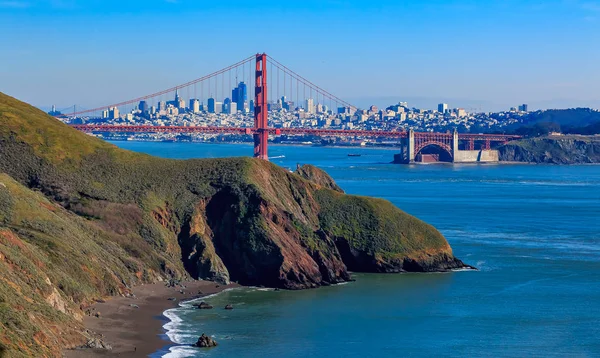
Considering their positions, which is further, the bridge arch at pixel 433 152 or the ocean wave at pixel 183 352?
the bridge arch at pixel 433 152

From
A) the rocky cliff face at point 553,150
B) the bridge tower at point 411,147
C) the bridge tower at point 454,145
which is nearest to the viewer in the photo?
the bridge tower at point 411,147

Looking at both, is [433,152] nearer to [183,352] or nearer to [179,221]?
[179,221]

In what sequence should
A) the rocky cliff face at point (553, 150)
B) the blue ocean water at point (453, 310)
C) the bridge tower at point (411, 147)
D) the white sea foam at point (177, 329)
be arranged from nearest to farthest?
the white sea foam at point (177, 329) < the blue ocean water at point (453, 310) < the bridge tower at point (411, 147) < the rocky cliff face at point (553, 150)

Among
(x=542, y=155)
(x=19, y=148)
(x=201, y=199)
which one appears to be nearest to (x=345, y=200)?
(x=201, y=199)

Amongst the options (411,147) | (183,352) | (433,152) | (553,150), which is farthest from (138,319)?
(553,150)

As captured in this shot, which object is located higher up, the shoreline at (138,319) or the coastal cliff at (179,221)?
the coastal cliff at (179,221)

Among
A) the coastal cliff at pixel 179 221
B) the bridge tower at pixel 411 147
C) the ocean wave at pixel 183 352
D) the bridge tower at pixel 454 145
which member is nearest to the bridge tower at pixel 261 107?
the bridge tower at pixel 411 147

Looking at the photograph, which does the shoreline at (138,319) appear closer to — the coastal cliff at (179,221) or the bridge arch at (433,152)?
the coastal cliff at (179,221)

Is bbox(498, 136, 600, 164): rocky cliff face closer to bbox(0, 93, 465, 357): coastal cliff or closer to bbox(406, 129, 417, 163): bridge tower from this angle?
bbox(406, 129, 417, 163): bridge tower

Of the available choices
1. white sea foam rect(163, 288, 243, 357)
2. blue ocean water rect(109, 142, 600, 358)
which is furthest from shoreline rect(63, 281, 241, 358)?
blue ocean water rect(109, 142, 600, 358)
